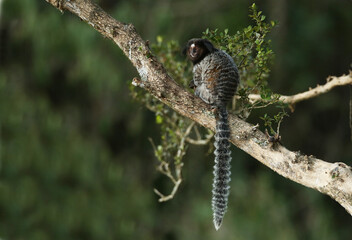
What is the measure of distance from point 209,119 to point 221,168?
0.29 meters

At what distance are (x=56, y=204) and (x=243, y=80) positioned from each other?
4.05 m

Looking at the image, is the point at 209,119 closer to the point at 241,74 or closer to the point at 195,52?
the point at 195,52

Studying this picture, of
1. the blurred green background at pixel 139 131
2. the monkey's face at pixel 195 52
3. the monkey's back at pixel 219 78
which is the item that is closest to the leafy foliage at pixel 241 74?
the monkey's back at pixel 219 78

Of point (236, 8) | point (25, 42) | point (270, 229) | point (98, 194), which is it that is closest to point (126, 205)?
point (98, 194)

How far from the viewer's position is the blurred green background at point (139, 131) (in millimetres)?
7219

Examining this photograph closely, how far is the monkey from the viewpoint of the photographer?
3020 millimetres

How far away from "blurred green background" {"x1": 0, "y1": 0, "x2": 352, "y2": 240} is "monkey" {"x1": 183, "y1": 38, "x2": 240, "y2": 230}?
3640mm

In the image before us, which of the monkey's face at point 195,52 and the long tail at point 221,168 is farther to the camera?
the monkey's face at point 195,52

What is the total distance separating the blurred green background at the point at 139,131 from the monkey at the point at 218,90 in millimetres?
3640

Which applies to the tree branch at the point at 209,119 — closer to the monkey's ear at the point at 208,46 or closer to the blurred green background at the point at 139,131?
the monkey's ear at the point at 208,46

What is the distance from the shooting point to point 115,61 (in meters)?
8.93

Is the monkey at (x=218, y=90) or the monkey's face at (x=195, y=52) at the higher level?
the monkey's face at (x=195, y=52)

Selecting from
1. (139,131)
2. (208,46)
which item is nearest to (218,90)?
(208,46)

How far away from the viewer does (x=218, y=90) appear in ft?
11.3
